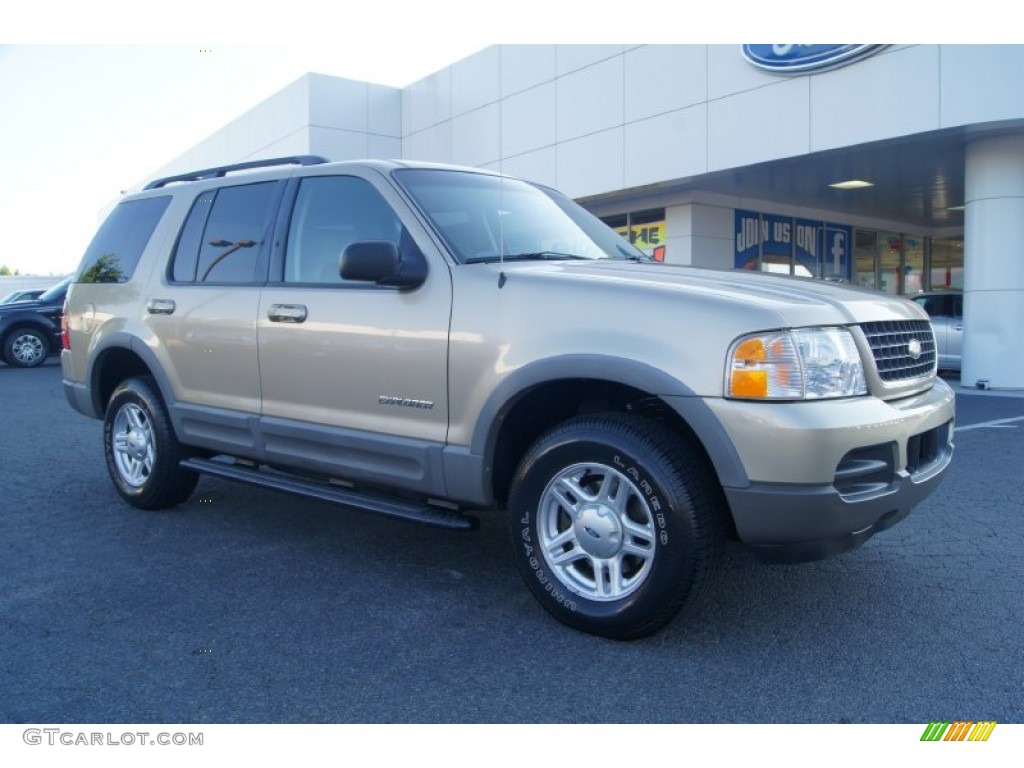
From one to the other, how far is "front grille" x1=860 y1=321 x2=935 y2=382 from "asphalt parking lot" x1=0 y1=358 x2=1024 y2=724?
40.3 inches

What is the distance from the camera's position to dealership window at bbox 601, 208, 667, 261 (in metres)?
17.8

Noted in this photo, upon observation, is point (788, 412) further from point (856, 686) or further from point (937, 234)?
point (937, 234)

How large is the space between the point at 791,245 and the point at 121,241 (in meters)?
16.3

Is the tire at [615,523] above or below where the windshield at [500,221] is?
below

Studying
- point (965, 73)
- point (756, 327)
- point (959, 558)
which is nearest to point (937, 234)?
point (965, 73)

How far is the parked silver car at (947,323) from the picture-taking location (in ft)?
46.4

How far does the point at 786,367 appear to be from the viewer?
10.0ft

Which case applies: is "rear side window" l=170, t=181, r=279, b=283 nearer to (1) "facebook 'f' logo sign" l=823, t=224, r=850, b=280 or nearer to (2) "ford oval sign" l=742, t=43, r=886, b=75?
(2) "ford oval sign" l=742, t=43, r=886, b=75

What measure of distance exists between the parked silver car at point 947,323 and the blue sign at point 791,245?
363 cm
